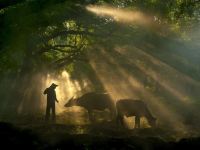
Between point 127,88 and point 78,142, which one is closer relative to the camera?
point 78,142

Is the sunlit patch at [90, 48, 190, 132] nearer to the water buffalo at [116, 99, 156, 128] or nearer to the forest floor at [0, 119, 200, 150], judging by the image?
the water buffalo at [116, 99, 156, 128]

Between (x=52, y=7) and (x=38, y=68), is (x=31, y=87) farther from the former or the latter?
(x=52, y=7)

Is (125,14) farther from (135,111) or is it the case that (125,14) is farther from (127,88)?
(127,88)

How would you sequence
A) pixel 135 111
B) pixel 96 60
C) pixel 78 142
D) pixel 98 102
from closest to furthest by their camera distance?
pixel 78 142 → pixel 135 111 → pixel 98 102 → pixel 96 60

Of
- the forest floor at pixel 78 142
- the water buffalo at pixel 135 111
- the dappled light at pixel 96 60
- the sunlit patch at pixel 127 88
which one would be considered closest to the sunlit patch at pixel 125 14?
the dappled light at pixel 96 60

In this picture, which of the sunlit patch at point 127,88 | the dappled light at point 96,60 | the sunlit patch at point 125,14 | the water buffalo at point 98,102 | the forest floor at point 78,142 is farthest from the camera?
the sunlit patch at point 127,88

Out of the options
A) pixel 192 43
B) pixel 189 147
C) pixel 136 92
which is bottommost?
pixel 189 147

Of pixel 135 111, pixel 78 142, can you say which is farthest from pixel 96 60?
pixel 78 142

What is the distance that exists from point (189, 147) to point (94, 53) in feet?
86.7

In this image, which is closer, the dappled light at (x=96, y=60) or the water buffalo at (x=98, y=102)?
the dappled light at (x=96, y=60)

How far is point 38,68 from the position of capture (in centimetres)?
3612

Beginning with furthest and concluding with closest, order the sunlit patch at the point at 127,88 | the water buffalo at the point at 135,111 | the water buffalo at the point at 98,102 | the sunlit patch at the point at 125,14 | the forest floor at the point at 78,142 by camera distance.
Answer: the sunlit patch at the point at 127,88 → the sunlit patch at the point at 125,14 → the water buffalo at the point at 98,102 → the water buffalo at the point at 135,111 → the forest floor at the point at 78,142

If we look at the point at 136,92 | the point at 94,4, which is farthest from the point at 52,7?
the point at 136,92

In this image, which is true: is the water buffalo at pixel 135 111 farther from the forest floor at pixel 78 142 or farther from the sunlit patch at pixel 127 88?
the forest floor at pixel 78 142
